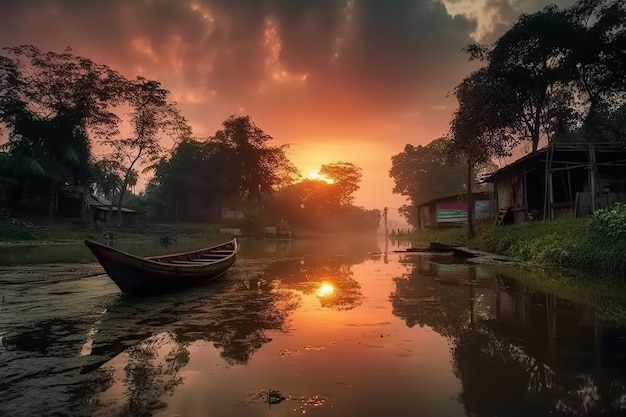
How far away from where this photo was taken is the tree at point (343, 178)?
270ft

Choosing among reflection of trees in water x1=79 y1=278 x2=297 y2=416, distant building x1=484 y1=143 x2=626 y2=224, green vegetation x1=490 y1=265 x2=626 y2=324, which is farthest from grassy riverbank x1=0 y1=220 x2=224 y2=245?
green vegetation x1=490 y1=265 x2=626 y2=324

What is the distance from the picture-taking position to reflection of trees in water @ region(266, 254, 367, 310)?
10224mm

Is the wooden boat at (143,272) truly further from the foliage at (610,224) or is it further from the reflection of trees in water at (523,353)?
the foliage at (610,224)

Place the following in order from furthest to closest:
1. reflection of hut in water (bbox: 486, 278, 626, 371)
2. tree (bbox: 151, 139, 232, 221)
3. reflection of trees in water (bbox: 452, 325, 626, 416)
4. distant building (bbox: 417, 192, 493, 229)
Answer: tree (bbox: 151, 139, 232, 221) < distant building (bbox: 417, 192, 493, 229) < reflection of hut in water (bbox: 486, 278, 626, 371) < reflection of trees in water (bbox: 452, 325, 626, 416)

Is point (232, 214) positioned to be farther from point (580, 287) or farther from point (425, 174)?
point (580, 287)

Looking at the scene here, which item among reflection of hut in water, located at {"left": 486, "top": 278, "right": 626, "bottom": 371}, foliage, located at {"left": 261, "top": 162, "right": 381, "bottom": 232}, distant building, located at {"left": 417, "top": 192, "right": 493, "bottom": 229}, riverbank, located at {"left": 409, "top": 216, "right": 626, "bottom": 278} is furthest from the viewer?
foliage, located at {"left": 261, "top": 162, "right": 381, "bottom": 232}

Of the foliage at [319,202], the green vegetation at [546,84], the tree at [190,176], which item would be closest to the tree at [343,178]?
the foliage at [319,202]

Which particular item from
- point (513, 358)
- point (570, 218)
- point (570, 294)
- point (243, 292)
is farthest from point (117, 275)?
point (570, 218)

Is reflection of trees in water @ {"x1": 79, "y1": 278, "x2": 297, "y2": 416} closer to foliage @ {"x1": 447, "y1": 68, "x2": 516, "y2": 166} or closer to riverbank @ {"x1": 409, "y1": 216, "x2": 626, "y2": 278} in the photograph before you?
riverbank @ {"x1": 409, "y1": 216, "x2": 626, "y2": 278}

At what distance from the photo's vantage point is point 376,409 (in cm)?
413

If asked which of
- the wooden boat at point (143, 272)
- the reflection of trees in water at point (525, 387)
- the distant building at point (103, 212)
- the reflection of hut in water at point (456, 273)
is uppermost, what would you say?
the distant building at point (103, 212)

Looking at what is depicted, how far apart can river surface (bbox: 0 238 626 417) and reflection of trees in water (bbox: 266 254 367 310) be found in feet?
0.59

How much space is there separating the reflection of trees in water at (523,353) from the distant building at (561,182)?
34.8ft

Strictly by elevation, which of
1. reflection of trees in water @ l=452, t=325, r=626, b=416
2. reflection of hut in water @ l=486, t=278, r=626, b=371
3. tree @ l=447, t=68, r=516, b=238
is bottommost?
reflection of trees in water @ l=452, t=325, r=626, b=416
